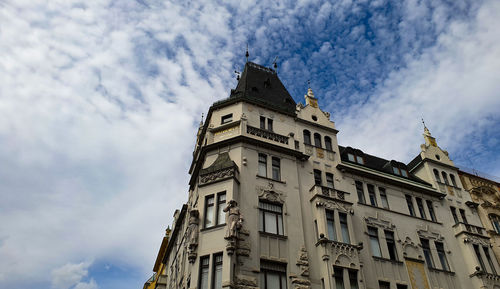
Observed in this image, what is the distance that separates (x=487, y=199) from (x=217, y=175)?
2952 cm

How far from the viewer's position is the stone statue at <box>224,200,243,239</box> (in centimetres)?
2402

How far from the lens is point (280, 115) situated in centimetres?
3444

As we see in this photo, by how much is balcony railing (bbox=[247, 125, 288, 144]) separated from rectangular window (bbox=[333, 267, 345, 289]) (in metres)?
11.0

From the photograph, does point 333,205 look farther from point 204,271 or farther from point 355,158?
point 204,271

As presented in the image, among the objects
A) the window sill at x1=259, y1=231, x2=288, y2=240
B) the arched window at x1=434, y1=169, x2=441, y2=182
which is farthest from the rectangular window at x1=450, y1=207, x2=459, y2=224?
the window sill at x1=259, y1=231, x2=288, y2=240

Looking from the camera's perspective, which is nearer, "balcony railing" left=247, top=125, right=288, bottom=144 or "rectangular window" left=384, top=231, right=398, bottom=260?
"rectangular window" left=384, top=231, right=398, bottom=260

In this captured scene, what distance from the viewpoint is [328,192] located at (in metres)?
29.6

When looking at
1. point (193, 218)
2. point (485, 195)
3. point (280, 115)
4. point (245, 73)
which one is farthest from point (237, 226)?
point (485, 195)

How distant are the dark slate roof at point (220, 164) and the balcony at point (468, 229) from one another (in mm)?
21275

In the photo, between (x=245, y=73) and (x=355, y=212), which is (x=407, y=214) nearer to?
(x=355, y=212)

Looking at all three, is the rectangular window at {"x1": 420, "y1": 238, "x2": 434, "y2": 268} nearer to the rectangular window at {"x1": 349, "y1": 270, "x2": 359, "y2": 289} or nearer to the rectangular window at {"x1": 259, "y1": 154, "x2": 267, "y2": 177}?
the rectangular window at {"x1": 349, "y1": 270, "x2": 359, "y2": 289}

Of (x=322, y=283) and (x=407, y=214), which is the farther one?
(x=407, y=214)

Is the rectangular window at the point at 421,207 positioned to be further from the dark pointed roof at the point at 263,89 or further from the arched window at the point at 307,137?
the dark pointed roof at the point at 263,89

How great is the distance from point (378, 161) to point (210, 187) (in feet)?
68.6
